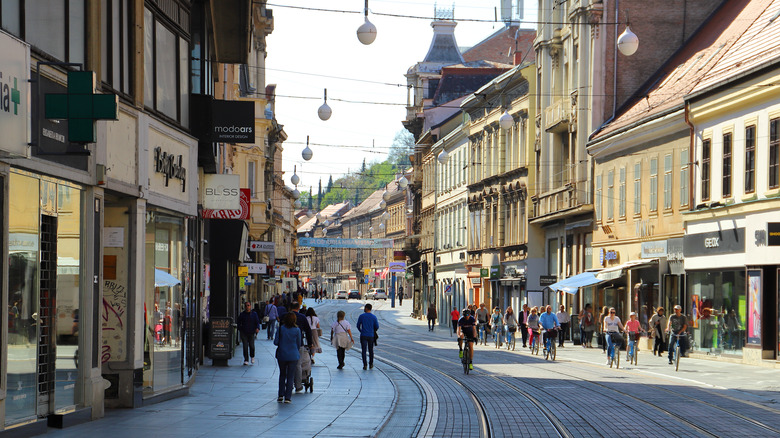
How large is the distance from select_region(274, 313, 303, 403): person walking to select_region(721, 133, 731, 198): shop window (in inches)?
696

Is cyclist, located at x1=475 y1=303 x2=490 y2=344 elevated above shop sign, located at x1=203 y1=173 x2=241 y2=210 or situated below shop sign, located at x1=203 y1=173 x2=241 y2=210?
below

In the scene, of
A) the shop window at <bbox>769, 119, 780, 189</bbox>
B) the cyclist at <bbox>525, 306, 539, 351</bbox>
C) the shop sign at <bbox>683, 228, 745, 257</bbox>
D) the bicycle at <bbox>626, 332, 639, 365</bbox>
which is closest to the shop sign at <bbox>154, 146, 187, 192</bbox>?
the bicycle at <bbox>626, 332, 639, 365</bbox>

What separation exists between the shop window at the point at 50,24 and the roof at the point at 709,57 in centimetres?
2103

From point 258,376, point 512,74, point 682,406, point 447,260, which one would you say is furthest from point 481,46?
point 682,406

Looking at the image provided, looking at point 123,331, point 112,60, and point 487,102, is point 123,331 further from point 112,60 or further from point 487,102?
point 487,102

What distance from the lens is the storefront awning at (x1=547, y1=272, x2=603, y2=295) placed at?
4125cm

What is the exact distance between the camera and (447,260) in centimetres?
7788

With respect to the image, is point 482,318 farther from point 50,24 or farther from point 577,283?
point 50,24

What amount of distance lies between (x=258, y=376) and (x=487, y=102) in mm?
40249

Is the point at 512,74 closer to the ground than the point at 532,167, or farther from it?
farther from it

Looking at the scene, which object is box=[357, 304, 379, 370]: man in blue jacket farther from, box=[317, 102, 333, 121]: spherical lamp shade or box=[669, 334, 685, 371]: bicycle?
box=[317, 102, 333, 121]: spherical lamp shade

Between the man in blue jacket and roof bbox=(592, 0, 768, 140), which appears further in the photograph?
roof bbox=(592, 0, 768, 140)

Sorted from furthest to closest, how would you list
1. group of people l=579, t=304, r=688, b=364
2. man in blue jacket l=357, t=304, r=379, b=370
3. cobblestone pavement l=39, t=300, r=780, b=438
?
1. group of people l=579, t=304, r=688, b=364
2. man in blue jacket l=357, t=304, r=379, b=370
3. cobblestone pavement l=39, t=300, r=780, b=438

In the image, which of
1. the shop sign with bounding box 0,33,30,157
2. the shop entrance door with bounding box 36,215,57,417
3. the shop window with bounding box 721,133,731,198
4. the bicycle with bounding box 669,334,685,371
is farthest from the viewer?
the shop window with bounding box 721,133,731,198
